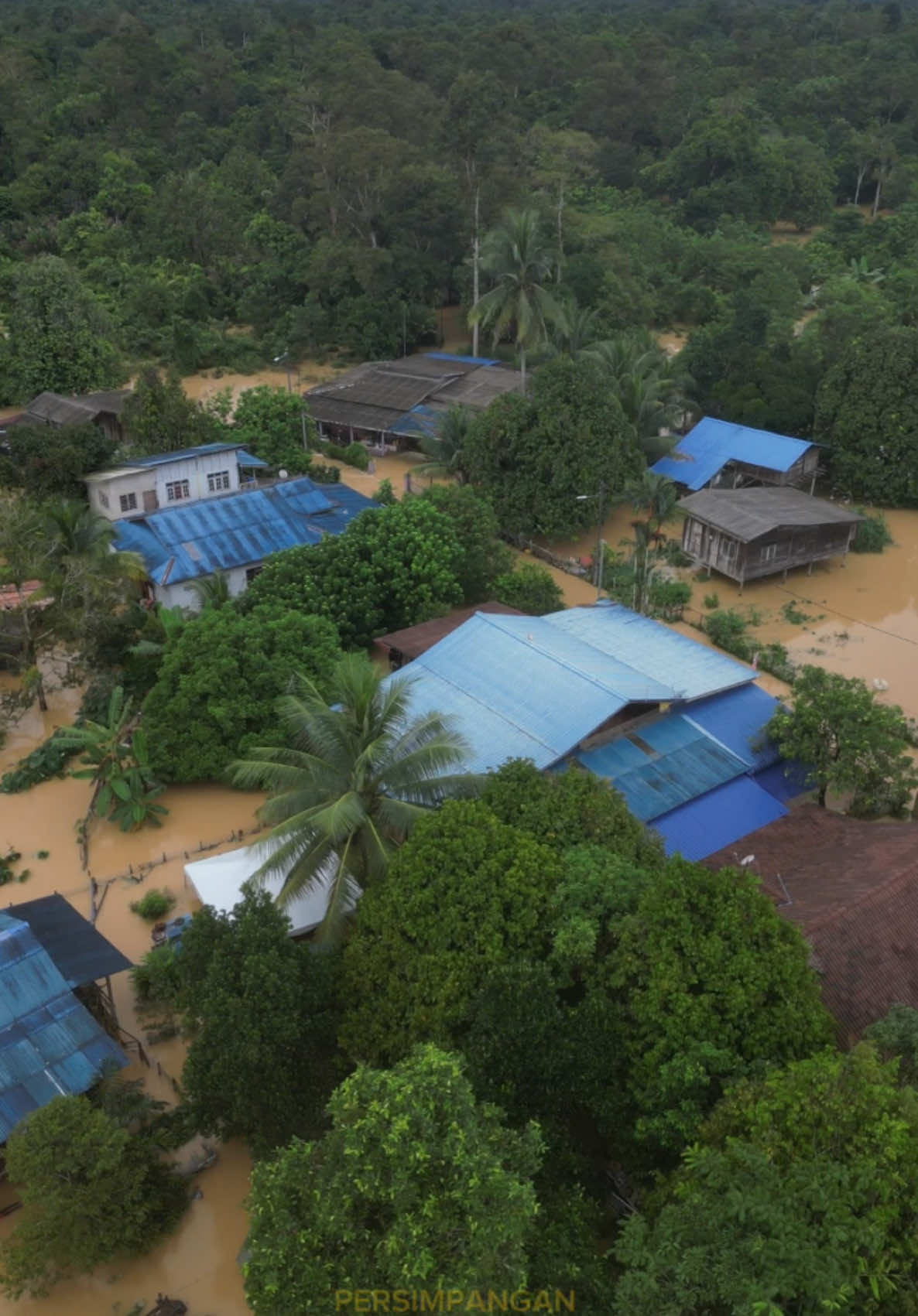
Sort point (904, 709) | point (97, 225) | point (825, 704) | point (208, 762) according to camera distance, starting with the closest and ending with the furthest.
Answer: point (825, 704) < point (208, 762) < point (904, 709) < point (97, 225)

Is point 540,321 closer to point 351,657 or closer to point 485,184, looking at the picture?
point 485,184

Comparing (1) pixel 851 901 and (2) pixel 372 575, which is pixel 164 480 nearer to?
(2) pixel 372 575

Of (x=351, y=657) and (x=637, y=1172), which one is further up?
(x=351, y=657)

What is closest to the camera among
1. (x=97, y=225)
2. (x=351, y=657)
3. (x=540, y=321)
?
(x=351, y=657)

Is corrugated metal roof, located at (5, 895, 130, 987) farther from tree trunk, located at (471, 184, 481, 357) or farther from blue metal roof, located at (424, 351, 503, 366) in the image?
tree trunk, located at (471, 184, 481, 357)

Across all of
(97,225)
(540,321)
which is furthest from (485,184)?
(97,225)

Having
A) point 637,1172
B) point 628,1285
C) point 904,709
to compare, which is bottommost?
point 904,709

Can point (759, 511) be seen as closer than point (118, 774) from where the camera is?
No

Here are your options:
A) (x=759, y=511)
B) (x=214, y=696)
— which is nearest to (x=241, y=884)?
(x=214, y=696)
